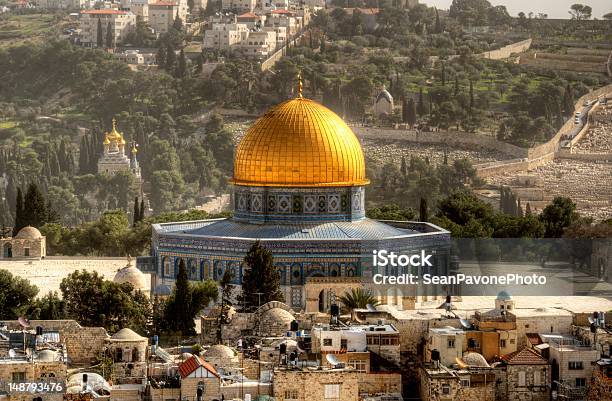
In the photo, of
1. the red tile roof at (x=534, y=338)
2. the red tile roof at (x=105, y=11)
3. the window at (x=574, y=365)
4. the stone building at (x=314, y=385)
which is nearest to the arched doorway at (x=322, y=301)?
the red tile roof at (x=534, y=338)

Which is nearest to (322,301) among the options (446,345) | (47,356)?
(446,345)

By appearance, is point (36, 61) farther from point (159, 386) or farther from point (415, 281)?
point (159, 386)

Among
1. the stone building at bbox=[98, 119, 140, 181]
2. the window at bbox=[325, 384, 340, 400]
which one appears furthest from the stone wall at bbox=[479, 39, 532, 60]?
the window at bbox=[325, 384, 340, 400]

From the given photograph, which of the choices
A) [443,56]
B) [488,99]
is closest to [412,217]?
[488,99]

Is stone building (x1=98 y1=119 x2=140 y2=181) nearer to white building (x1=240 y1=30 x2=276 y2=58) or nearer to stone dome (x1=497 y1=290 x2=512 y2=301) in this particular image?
white building (x1=240 y1=30 x2=276 y2=58)

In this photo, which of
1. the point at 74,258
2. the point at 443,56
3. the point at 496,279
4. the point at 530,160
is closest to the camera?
the point at 496,279

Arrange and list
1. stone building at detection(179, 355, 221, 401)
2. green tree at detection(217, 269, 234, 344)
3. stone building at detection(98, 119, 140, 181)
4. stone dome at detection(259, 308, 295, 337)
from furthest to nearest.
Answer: stone building at detection(98, 119, 140, 181), green tree at detection(217, 269, 234, 344), stone dome at detection(259, 308, 295, 337), stone building at detection(179, 355, 221, 401)

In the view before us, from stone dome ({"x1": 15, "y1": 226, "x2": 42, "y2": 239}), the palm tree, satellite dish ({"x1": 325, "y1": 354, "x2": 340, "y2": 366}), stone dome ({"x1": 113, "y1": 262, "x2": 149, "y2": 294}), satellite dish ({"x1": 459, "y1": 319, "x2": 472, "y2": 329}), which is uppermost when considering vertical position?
satellite dish ({"x1": 325, "y1": 354, "x2": 340, "y2": 366})
